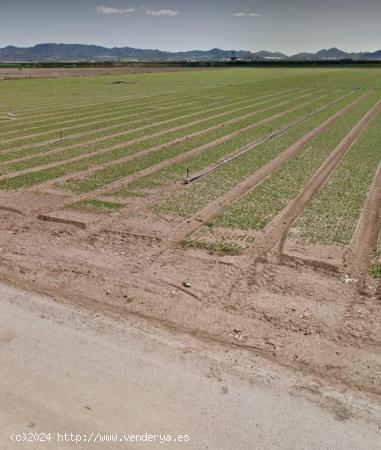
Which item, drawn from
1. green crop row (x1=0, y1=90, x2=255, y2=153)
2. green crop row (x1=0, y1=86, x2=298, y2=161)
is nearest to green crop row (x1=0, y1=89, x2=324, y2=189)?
green crop row (x1=0, y1=86, x2=298, y2=161)

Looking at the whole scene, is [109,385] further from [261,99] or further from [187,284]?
[261,99]

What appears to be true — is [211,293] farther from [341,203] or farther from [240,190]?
[240,190]

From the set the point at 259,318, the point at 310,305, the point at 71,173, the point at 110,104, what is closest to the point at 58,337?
the point at 259,318

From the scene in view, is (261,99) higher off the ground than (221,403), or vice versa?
(261,99)

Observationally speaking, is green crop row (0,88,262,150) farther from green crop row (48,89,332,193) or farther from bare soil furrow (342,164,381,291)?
bare soil furrow (342,164,381,291)

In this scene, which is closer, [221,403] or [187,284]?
[221,403]

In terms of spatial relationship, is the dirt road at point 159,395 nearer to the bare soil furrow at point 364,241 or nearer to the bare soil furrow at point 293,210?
the bare soil furrow at point 364,241
